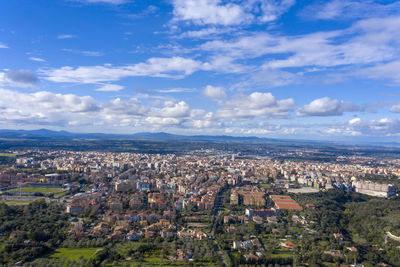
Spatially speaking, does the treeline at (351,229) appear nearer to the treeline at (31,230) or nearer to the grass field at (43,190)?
the treeline at (31,230)

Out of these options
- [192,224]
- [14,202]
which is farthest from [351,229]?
[14,202]

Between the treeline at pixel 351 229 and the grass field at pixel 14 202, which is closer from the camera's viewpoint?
the treeline at pixel 351 229

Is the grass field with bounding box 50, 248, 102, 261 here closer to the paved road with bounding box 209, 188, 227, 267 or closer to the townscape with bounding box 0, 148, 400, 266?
the townscape with bounding box 0, 148, 400, 266

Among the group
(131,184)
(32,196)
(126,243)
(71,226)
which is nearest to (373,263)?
(126,243)

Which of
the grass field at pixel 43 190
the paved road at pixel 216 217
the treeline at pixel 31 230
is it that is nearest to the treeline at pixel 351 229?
the paved road at pixel 216 217

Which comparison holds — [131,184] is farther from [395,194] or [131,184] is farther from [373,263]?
[395,194]

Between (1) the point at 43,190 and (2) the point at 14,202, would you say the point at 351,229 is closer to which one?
(2) the point at 14,202
